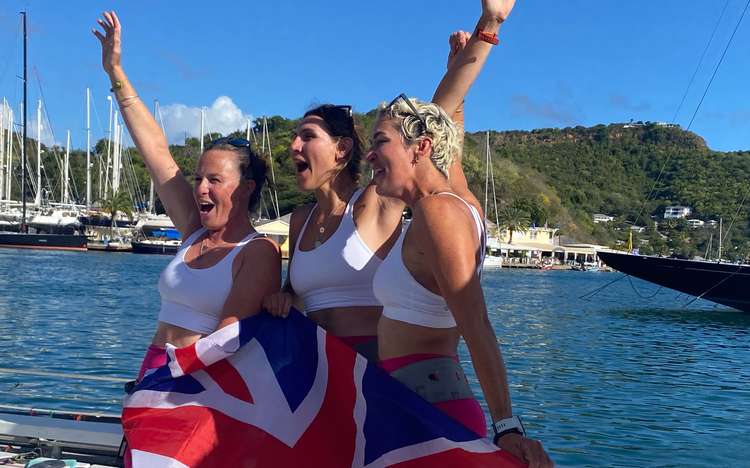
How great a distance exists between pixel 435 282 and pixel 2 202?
7234 cm

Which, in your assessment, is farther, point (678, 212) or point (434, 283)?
point (678, 212)

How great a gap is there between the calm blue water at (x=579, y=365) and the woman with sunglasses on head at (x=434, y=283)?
12.5ft

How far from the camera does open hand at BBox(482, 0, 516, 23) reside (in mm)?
2832

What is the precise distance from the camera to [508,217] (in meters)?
95.4

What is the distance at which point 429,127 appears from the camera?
2.49 meters

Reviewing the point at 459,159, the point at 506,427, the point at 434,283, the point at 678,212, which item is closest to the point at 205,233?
the point at 459,159

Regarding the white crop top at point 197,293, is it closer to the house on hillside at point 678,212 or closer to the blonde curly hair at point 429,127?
the blonde curly hair at point 429,127

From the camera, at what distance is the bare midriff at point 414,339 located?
2432 mm

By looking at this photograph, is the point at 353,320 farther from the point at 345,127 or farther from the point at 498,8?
the point at 498,8

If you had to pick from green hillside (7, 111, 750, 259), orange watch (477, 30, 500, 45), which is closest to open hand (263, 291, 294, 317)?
orange watch (477, 30, 500, 45)

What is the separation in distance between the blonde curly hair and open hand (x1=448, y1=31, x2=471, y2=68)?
2.58 ft

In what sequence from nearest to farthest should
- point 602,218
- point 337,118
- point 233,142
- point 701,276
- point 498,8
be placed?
point 498,8, point 337,118, point 233,142, point 701,276, point 602,218

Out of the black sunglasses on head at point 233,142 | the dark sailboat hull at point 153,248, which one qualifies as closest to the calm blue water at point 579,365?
the black sunglasses on head at point 233,142

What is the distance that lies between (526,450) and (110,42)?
250 cm
